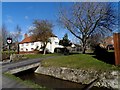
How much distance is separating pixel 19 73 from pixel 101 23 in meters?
17.9

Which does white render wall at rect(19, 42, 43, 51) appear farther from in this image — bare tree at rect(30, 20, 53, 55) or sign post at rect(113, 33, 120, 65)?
sign post at rect(113, 33, 120, 65)

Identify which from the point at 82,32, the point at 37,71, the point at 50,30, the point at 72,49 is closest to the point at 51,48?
the point at 72,49

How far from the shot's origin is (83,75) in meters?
19.3

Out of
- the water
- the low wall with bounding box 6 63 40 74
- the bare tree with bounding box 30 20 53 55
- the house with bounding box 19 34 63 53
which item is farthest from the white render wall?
the water

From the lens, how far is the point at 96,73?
59.6 feet

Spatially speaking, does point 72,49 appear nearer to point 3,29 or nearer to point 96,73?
point 3,29

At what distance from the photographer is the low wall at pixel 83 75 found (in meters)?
16.1

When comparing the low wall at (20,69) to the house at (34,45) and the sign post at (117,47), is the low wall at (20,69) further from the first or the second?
Answer: the house at (34,45)

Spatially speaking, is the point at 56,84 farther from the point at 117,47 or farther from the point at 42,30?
the point at 42,30

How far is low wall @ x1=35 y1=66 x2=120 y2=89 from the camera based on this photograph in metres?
16.1

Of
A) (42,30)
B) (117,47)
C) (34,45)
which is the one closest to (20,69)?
(117,47)

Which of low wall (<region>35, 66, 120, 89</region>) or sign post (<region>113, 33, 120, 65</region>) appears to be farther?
sign post (<region>113, 33, 120, 65</region>)

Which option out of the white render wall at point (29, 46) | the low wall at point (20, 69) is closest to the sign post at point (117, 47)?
the low wall at point (20, 69)

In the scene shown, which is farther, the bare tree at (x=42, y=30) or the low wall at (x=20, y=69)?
the bare tree at (x=42, y=30)
